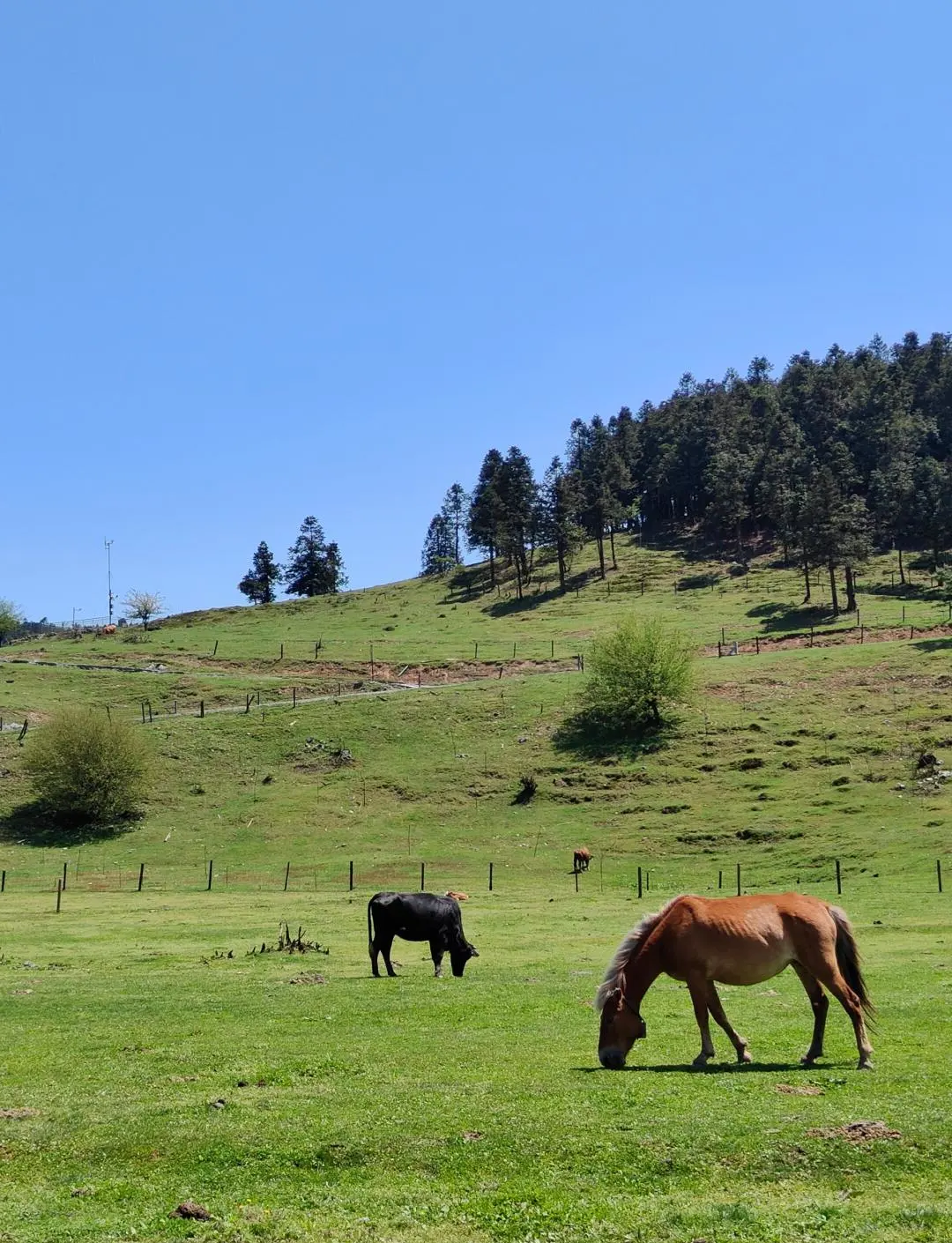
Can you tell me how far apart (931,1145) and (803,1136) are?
3.99 feet

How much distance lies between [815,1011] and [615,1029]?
2716 mm

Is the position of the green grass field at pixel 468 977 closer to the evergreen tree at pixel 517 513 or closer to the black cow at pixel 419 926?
the black cow at pixel 419 926

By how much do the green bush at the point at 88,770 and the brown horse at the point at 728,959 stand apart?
61.0 m

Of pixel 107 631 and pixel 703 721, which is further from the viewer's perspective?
pixel 107 631

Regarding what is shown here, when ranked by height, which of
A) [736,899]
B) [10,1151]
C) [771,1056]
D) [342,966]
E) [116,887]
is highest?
[736,899]

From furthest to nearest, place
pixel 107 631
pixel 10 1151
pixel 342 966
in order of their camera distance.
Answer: pixel 107 631
pixel 342 966
pixel 10 1151

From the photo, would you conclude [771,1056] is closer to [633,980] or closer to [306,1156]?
[633,980]

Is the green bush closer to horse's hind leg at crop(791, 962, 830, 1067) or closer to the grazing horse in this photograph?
the grazing horse

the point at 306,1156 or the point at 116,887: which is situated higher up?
the point at 306,1156

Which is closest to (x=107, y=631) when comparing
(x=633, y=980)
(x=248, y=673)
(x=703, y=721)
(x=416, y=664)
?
(x=248, y=673)

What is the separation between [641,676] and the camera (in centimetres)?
7838

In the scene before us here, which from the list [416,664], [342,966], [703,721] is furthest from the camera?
[416,664]

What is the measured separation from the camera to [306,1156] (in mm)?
10914

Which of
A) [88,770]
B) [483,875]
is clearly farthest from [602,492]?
[483,875]
